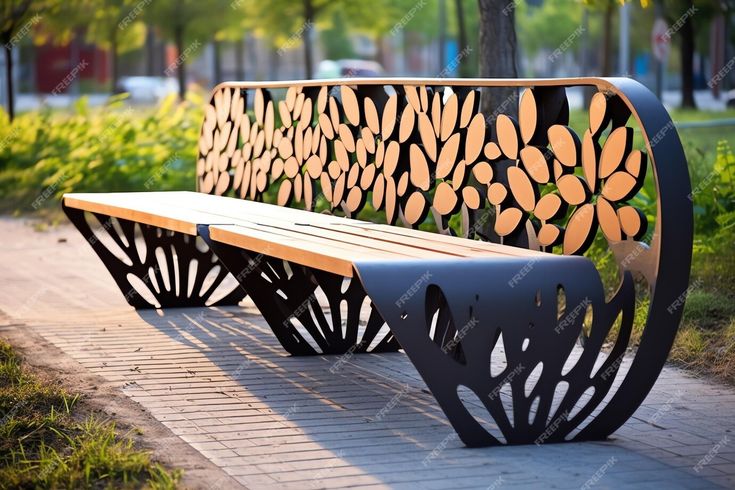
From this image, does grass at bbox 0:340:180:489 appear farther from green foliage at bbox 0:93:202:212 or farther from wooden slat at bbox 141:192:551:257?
green foliage at bbox 0:93:202:212

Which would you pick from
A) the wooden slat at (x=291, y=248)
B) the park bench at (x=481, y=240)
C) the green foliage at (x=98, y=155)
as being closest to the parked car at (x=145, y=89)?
the green foliage at (x=98, y=155)

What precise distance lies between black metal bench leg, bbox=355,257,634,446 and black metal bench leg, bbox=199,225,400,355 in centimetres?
179

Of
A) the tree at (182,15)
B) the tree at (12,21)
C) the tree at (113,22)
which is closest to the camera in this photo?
the tree at (12,21)

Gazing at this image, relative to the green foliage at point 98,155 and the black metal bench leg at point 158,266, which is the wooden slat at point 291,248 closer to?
the black metal bench leg at point 158,266

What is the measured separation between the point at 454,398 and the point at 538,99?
1369mm

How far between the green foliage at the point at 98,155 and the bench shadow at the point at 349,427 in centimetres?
709

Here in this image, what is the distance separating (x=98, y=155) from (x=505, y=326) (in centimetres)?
1081

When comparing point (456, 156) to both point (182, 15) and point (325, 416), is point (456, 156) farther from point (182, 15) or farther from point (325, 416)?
point (182, 15)

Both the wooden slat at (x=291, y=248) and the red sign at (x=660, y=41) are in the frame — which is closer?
the wooden slat at (x=291, y=248)

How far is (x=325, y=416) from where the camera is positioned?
520cm

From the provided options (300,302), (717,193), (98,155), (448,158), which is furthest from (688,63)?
(448,158)

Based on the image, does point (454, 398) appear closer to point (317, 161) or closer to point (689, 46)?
point (317, 161)

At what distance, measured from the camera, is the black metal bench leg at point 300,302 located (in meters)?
6.19

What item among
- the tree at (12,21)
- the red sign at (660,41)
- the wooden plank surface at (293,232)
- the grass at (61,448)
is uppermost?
the tree at (12,21)
